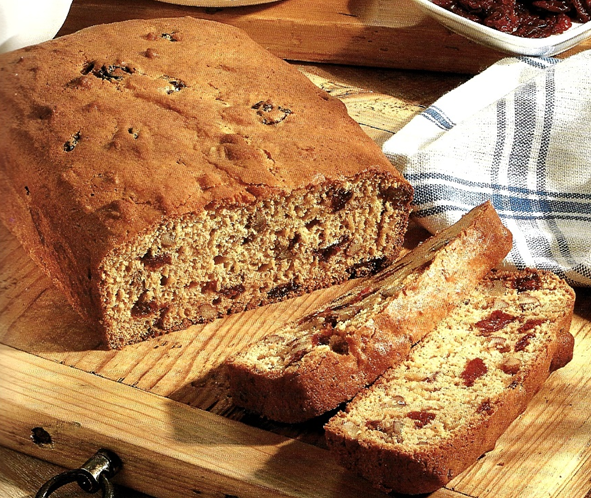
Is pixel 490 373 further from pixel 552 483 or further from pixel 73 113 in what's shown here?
pixel 73 113

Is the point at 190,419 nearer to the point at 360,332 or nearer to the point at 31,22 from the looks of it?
the point at 360,332

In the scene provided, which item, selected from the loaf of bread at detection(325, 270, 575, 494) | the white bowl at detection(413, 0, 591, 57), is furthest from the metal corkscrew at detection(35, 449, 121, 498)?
the white bowl at detection(413, 0, 591, 57)

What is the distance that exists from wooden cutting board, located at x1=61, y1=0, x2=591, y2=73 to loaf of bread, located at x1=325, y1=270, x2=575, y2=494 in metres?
2.02

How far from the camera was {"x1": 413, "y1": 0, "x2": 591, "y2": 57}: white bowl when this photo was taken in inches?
183

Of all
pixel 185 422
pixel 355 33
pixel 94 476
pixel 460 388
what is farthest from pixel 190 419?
pixel 355 33

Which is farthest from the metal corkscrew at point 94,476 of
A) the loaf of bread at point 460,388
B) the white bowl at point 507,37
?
the white bowl at point 507,37

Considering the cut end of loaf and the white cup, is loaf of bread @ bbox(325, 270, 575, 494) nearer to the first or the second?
the cut end of loaf

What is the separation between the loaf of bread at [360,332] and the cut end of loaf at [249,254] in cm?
26

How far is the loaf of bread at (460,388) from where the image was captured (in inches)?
101

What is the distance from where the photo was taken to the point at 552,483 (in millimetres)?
2688

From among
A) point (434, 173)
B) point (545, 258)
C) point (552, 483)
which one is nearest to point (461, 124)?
point (434, 173)

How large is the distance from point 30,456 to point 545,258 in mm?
2073

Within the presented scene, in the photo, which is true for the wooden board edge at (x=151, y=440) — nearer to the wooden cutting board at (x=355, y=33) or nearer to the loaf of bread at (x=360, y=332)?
the loaf of bread at (x=360, y=332)

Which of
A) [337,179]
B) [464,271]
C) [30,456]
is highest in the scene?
[337,179]
